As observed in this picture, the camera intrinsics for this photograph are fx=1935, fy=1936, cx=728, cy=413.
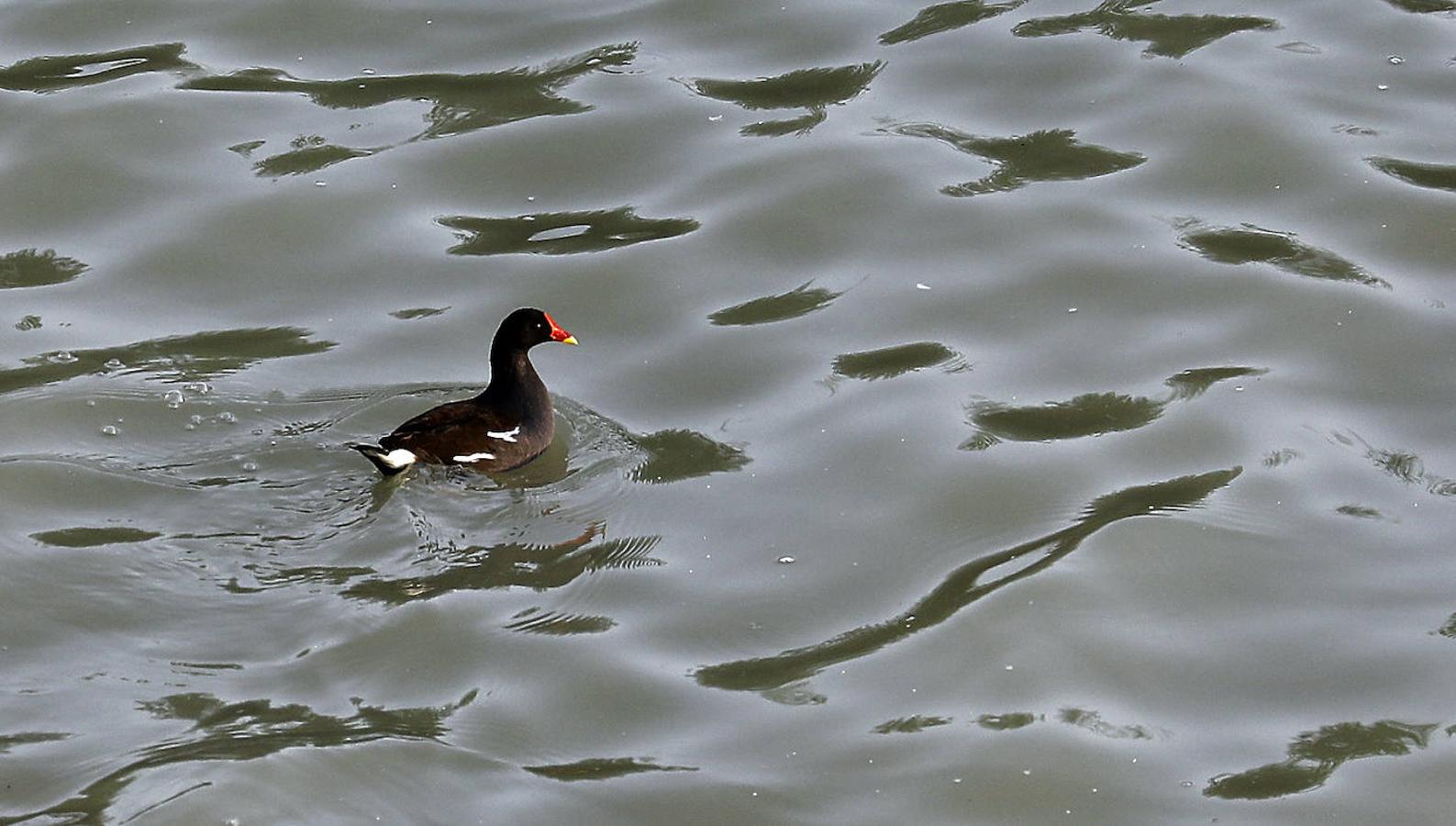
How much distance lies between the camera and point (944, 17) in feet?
40.4

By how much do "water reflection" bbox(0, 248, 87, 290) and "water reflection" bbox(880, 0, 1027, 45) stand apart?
16.6ft

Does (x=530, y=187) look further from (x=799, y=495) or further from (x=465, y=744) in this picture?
(x=465, y=744)

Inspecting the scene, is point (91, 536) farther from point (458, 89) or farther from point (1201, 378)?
point (1201, 378)

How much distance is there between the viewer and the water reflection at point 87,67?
1194 cm

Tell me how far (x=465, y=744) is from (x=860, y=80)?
6.15 meters

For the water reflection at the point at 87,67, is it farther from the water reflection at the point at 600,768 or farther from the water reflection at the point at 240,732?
the water reflection at the point at 600,768

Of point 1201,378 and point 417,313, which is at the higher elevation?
point 417,313

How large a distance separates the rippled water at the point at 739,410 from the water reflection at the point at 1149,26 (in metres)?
0.04

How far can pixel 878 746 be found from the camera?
6758mm

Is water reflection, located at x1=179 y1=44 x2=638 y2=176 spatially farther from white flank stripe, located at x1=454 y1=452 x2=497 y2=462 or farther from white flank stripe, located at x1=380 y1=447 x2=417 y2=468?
white flank stripe, located at x1=380 y1=447 x2=417 y2=468

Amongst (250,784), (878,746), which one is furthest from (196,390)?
(878,746)

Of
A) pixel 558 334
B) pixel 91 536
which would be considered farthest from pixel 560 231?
pixel 91 536

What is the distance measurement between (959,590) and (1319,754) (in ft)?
4.94

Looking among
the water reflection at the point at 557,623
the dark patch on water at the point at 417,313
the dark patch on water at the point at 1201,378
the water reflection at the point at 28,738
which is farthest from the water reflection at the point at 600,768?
the dark patch on water at the point at 417,313
